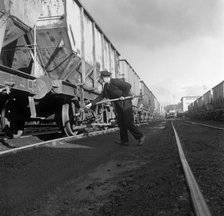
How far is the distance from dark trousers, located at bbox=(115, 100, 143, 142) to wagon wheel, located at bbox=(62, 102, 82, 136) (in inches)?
74.4

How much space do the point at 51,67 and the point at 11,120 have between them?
2.13 metres

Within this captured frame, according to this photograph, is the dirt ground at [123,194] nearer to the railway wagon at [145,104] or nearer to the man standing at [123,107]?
the man standing at [123,107]

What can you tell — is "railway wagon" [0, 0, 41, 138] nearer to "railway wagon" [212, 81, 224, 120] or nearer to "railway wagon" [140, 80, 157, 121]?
"railway wagon" [140, 80, 157, 121]

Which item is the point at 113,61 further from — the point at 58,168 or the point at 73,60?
the point at 58,168

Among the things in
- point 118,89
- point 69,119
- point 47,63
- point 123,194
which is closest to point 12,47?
point 47,63

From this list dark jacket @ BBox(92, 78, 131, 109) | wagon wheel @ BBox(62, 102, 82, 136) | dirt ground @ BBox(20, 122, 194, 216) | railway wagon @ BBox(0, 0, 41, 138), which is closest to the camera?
dirt ground @ BBox(20, 122, 194, 216)

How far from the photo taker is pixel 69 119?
988cm

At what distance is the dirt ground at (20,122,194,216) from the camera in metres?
2.89

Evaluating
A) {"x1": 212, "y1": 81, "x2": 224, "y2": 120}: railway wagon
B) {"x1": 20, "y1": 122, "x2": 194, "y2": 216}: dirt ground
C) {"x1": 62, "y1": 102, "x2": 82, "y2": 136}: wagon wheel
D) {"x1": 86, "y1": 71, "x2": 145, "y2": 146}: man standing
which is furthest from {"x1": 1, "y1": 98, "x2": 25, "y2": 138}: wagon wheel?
{"x1": 212, "y1": 81, "x2": 224, "y2": 120}: railway wagon

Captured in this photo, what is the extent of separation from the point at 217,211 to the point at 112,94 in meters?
5.73

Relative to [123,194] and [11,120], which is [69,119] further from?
[123,194]

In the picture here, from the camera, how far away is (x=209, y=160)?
18.0 feet

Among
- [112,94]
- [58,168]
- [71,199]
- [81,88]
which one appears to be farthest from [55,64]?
[71,199]

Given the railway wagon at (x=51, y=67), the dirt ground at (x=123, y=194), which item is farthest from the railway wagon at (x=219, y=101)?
the dirt ground at (x=123, y=194)
